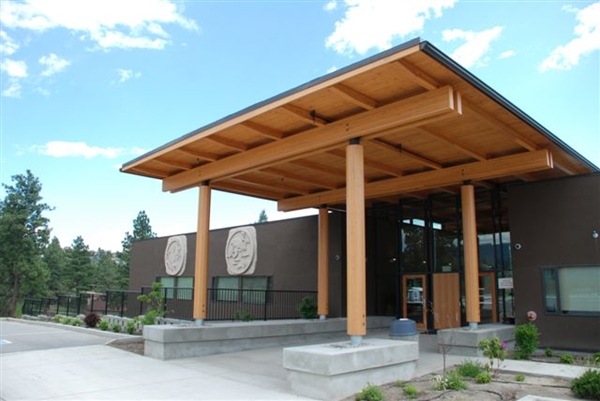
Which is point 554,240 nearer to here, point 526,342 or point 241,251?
point 526,342

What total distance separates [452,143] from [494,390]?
5313mm

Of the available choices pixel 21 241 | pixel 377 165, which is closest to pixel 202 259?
pixel 377 165

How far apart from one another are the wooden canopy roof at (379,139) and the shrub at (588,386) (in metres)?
4.62

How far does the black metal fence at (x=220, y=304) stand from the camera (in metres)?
18.6

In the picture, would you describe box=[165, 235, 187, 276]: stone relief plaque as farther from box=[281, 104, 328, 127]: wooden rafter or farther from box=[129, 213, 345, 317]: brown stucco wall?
box=[281, 104, 328, 127]: wooden rafter

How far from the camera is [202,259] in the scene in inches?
507

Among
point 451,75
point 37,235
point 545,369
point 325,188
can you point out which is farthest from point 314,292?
point 37,235

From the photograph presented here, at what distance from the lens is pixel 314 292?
18203 mm

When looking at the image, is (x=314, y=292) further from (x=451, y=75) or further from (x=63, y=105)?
(x=63, y=105)

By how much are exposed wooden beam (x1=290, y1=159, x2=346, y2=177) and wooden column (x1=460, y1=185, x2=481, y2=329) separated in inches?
136

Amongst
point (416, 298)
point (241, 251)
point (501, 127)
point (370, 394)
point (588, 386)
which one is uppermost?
point (501, 127)

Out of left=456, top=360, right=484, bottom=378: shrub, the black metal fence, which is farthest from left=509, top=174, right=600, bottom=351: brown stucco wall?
the black metal fence

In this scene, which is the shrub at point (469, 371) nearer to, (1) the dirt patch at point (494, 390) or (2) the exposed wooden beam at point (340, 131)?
(1) the dirt patch at point (494, 390)

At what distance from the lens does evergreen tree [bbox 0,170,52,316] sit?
1369 inches
